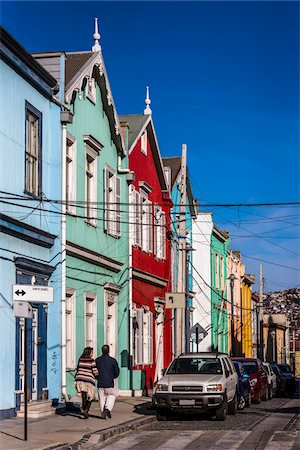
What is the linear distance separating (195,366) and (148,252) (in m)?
10.8

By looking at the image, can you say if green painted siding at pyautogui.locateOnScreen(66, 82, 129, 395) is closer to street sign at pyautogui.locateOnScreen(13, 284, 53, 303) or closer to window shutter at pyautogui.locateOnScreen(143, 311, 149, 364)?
window shutter at pyautogui.locateOnScreen(143, 311, 149, 364)

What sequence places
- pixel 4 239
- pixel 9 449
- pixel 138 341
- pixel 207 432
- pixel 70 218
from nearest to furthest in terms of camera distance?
pixel 9 449 → pixel 207 432 → pixel 4 239 → pixel 70 218 → pixel 138 341

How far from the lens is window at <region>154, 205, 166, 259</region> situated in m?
34.3

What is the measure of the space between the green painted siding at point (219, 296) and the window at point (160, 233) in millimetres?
13178

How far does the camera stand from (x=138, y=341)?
31.0 meters

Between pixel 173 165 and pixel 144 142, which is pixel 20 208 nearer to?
pixel 144 142

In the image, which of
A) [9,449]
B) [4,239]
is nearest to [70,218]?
[4,239]

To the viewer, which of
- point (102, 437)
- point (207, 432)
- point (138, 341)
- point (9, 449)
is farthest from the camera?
point (138, 341)

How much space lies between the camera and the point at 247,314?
212ft

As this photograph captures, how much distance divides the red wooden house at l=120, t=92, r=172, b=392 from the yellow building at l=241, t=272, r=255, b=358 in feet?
86.0

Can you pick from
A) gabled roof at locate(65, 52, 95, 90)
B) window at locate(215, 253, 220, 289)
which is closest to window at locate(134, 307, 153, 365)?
gabled roof at locate(65, 52, 95, 90)

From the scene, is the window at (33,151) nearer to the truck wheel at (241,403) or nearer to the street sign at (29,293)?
the street sign at (29,293)

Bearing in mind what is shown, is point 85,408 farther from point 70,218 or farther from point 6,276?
point 70,218

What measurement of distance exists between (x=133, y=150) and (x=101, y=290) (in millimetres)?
6099
